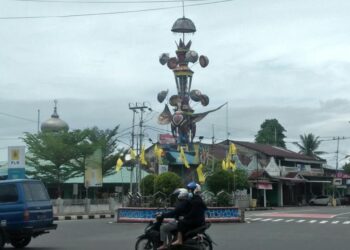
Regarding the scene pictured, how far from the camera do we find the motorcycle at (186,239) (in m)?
12.6

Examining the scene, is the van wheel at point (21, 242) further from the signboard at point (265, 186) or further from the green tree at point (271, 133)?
the green tree at point (271, 133)

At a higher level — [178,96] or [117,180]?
[178,96]

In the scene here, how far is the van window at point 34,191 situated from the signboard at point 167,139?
1539 inches

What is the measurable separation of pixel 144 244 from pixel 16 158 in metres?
21.5

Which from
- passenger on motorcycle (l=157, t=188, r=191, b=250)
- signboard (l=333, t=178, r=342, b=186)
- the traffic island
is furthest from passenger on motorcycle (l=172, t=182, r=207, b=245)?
signboard (l=333, t=178, r=342, b=186)

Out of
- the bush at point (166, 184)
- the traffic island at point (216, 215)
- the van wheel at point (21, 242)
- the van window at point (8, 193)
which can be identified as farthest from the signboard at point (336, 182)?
the van window at point (8, 193)

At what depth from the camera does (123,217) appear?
30188 millimetres

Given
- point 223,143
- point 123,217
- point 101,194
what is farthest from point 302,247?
point 223,143

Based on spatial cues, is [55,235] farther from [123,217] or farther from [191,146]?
[191,146]

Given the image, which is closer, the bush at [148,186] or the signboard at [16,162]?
the signboard at [16,162]

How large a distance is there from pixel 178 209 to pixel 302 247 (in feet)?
16.4

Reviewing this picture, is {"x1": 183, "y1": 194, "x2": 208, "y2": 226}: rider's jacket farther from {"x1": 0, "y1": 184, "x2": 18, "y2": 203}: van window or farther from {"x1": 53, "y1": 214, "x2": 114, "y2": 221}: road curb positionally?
{"x1": 53, "y1": 214, "x2": 114, "y2": 221}: road curb

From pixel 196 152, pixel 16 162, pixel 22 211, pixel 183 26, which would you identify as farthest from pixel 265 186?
pixel 22 211

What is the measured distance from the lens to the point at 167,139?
2219 inches
